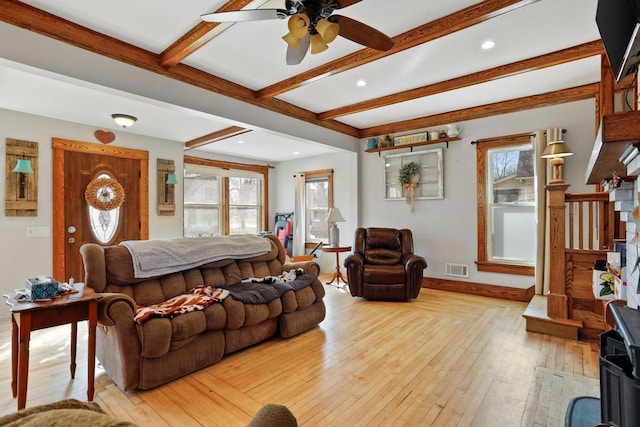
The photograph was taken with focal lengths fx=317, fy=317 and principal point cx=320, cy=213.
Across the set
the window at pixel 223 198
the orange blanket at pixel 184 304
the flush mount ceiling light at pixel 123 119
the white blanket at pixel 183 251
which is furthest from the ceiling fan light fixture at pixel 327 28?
the window at pixel 223 198

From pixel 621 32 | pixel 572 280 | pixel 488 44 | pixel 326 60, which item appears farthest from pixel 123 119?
pixel 572 280

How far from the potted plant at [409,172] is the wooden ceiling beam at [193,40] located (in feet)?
11.6

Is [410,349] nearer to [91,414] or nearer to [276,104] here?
[91,414]

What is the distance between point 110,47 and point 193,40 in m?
0.73

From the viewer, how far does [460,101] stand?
422cm

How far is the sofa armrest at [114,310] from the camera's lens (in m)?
2.07

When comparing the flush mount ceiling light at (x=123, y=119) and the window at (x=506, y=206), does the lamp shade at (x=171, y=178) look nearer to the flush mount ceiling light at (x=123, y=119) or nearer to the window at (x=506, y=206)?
the flush mount ceiling light at (x=123, y=119)

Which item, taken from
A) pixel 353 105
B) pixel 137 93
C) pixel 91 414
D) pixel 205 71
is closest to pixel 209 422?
pixel 91 414

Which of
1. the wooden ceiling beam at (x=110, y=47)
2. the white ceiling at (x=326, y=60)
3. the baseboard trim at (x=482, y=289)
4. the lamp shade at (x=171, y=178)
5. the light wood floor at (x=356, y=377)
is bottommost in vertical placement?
the light wood floor at (x=356, y=377)

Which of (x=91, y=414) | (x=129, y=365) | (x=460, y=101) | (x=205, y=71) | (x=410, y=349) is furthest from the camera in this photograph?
(x=460, y=101)

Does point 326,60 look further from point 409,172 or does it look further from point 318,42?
point 409,172

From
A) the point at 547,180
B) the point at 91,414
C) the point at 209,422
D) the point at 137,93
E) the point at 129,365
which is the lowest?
the point at 209,422

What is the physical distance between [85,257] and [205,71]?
6.86ft

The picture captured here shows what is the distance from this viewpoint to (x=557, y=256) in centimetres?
313
